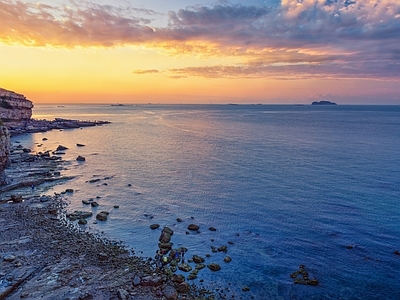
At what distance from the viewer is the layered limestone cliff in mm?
130375

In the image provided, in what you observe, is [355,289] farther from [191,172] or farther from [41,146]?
[41,146]

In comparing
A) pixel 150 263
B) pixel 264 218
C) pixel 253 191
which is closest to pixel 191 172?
pixel 253 191

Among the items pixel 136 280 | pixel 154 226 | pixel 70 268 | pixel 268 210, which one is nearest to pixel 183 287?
pixel 136 280

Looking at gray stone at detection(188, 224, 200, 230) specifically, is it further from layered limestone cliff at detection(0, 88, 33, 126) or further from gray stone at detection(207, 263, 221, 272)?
layered limestone cliff at detection(0, 88, 33, 126)

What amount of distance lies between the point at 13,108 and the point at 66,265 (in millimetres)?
134673

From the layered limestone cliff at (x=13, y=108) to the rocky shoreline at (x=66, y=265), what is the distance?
10701 cm

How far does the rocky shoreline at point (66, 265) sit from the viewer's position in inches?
976

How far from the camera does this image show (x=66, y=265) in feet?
93.5

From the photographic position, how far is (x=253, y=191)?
54.3 metres

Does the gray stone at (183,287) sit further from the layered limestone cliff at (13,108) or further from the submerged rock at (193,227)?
the layered limestone cliff at (13,108)

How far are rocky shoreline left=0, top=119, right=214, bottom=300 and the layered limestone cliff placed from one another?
107009 mm

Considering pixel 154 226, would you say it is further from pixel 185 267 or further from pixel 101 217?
pixel 185 267

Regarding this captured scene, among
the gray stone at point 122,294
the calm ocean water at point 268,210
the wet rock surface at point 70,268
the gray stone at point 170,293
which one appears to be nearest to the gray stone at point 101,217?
the calm ocean water at point 268,210

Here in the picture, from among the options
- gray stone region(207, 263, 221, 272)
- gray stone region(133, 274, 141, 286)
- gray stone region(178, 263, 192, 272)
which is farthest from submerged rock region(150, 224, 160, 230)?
gray stone region(133, 274, 141, 286)
